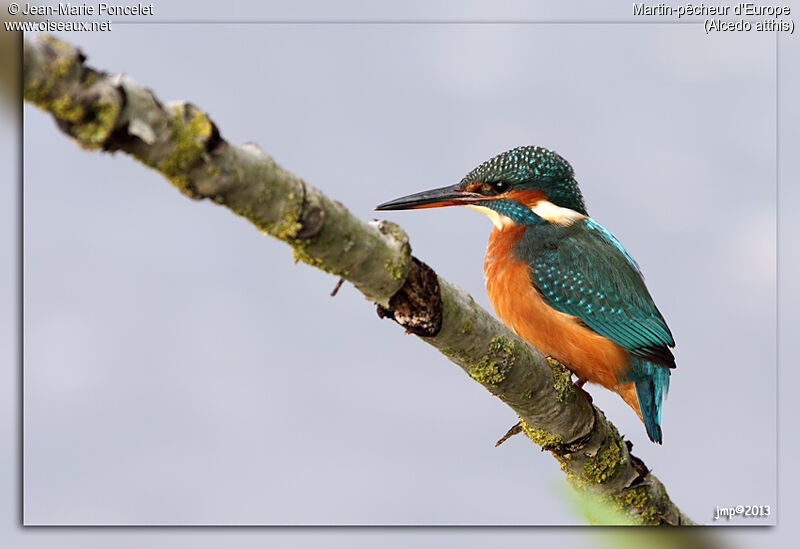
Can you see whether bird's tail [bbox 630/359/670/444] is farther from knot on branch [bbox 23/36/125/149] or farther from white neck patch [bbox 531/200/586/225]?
knot on branch [bbox 23/36/125/149]

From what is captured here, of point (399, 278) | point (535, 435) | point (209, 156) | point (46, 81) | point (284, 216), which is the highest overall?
point (46, 81)

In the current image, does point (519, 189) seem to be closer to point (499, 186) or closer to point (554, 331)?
point (499, 186)

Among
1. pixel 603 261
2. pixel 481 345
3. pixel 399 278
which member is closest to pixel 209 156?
pixel 399 278

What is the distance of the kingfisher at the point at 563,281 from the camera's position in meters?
3.52

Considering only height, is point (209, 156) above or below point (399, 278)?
above

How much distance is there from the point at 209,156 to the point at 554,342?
7.65 ft

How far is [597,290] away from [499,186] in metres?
0.70

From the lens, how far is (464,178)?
389cm

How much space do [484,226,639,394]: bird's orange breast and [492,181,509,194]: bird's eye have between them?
291 millimetres

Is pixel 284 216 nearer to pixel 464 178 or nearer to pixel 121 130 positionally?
pixel 121 130

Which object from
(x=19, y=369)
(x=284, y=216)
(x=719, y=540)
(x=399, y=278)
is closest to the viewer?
(x=719, y=540)

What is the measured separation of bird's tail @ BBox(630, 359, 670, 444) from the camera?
141 inches

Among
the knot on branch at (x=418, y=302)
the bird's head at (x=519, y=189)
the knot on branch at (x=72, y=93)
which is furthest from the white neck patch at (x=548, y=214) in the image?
the knot on branch at (x=72, y=93)

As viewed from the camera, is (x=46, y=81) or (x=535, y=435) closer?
(x=46, y=81)
